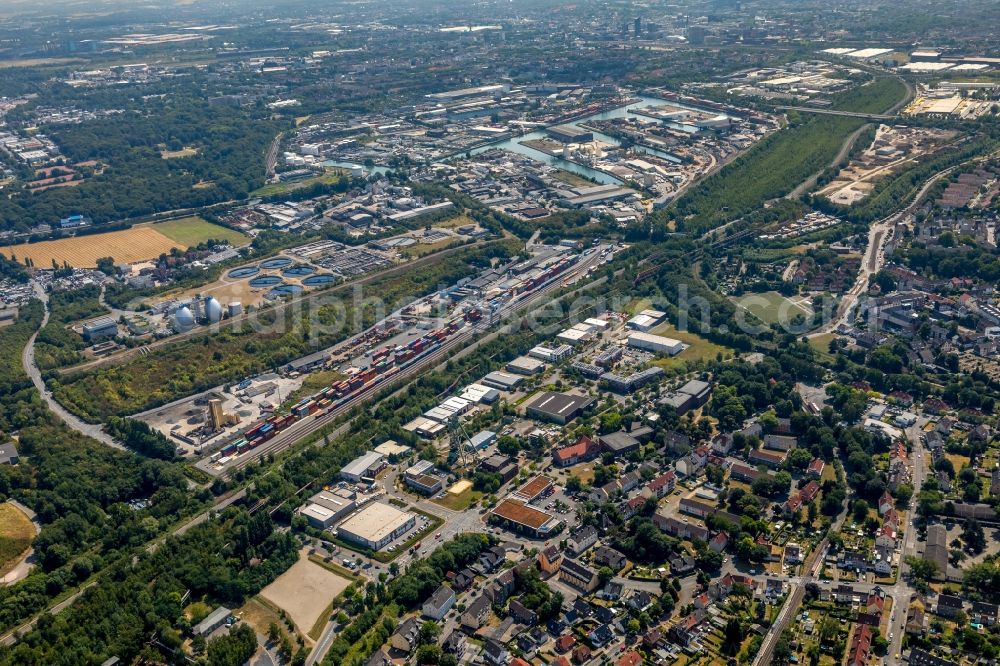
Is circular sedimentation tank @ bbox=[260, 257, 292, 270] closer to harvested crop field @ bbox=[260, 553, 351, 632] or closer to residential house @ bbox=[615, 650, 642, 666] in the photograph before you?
harvested crop field @ bbox=[260, 553, 351, 632]

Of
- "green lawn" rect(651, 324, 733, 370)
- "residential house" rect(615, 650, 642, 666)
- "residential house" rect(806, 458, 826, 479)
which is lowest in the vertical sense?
"green lawn" rect(651, 324, 733, 370)

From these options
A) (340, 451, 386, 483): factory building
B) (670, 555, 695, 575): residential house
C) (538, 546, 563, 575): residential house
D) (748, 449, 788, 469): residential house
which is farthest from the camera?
(340, 451, 386, 483): factory building

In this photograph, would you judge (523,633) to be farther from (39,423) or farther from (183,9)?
(183,9)

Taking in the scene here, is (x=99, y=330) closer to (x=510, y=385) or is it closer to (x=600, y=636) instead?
(x=510, y=385)

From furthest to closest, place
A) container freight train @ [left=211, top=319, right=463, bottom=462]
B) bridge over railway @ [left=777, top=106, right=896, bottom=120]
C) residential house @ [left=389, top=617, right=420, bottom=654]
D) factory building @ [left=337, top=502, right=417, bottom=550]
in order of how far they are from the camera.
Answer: bridge over railway @ [left=777, top=106, right=896, bottom=120]
container freight train @ [left=211, top=319, right=463, bottom=462]
factory building @ [left=337, top=502, right=417, bottom=550]
residential house @ [left=389, top=617, right=420, bottom=654]

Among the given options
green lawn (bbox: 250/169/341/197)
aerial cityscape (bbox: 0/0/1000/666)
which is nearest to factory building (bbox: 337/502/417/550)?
aerial cityscape (bbox: 0/0/1000/666)
